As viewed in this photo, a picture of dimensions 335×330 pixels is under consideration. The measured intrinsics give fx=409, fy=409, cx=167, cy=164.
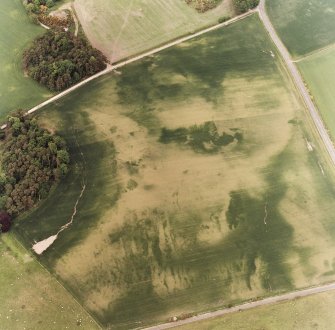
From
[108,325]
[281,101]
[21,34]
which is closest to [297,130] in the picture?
[281,101]

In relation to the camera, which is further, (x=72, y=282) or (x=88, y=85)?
(x=88, y=85)

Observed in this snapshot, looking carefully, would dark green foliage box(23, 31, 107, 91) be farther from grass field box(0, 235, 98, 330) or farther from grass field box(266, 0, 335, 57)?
grass field box(266, 0, 335, 57)

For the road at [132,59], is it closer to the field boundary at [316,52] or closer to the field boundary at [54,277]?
the field boundary at [316,52]

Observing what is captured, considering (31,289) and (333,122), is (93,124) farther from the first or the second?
(333,122)

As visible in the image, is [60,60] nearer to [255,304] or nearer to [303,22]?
[303,22]

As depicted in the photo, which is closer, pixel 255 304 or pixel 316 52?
pixel 255 304

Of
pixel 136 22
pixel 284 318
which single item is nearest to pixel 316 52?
pixel 136 22

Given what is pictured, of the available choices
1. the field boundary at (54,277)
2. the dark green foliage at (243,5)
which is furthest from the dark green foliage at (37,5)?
the field boundary at (54,277)
